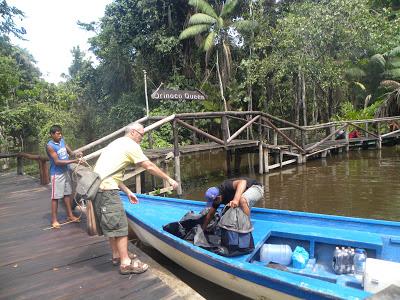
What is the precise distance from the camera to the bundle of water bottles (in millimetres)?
3664

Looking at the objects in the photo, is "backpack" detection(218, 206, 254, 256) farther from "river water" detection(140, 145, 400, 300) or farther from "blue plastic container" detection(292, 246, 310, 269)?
"river water" detection(140, 145, 400, 300)

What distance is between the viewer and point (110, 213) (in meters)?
3.62

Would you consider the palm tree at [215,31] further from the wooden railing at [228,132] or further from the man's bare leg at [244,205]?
the man's bare leg at [244,205]

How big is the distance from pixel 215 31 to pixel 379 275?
56.6ft

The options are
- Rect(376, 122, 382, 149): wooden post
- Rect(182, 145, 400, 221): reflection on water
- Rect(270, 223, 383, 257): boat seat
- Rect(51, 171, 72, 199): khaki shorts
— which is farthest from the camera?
Rect(376, 122, 382, 149): wooden post

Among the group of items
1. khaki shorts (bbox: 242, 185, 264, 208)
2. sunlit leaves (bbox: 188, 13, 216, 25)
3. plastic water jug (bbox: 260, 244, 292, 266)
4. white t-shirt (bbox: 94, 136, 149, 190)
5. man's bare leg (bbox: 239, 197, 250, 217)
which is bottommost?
plastic water jug (bbox: 260, 244, 292, 266)

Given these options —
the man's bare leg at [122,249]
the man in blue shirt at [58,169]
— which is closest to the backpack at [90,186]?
the man's bare leg at [122,249]

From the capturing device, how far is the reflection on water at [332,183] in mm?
8327

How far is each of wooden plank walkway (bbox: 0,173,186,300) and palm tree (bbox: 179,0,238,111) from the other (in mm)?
14001

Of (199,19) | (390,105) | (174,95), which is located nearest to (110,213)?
(174,95)

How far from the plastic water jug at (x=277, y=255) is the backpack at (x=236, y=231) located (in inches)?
13.7

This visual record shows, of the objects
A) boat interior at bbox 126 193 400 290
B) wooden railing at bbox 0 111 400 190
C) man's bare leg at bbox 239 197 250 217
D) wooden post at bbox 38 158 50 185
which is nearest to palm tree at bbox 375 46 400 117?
wooden railing at bbox 0 111 400 190

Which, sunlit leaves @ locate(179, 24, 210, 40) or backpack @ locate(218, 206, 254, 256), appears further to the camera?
sunlit leaves @ locate(179, 24, 210, 40)

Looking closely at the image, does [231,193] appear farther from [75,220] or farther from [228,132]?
[228,132]
